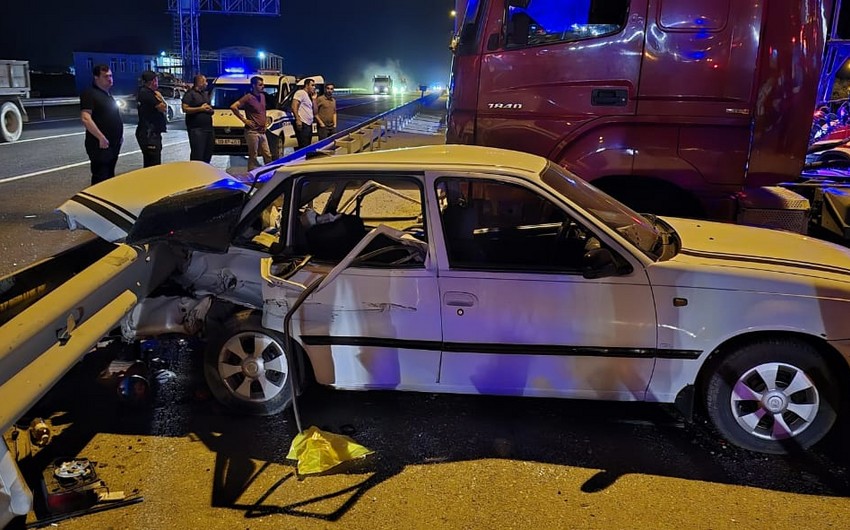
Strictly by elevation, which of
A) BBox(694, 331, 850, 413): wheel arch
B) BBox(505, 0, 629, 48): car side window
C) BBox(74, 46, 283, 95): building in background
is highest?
BBox(74, 46, 283, 95): building in background

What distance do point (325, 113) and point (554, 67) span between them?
402 inches

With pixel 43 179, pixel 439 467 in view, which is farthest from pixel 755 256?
pixel 43 179

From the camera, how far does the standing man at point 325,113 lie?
14.8m

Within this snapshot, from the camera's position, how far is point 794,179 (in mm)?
5332

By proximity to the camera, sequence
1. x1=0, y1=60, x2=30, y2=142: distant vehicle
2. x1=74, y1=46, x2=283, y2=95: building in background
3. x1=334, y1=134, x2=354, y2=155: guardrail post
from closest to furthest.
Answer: x1=334, y1=134, x2=354, y2=155: guardrail post → x1=0, y1=60, x2=30, y2=142: distant vehicle → x1=74, y1=46, x2=283, y2=95: building in background

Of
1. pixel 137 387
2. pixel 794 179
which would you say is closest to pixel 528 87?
pixel 794 179

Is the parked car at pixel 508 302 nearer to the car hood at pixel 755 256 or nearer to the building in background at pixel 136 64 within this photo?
the car hood at pixel 755 256

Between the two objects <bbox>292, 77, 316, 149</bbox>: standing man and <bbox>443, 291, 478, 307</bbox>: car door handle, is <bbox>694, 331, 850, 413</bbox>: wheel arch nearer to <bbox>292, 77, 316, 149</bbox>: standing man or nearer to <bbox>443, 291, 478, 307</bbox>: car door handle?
<bbox>443, 291, 478, 307</bbox>: car door handle

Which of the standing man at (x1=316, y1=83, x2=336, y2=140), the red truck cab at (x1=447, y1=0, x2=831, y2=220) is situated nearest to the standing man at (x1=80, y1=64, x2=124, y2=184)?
the red truck cab at (x1=447, y1=0, x2=831, y2=220)

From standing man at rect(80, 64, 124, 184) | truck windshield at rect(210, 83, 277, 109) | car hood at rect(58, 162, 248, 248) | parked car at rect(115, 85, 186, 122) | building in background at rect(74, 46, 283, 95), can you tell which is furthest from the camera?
building in background at rect(74, 46, 283, 95)

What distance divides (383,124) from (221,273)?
49.3 ft

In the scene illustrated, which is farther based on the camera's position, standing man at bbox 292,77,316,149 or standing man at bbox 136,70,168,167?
standing man at bbox 292,77,316,149

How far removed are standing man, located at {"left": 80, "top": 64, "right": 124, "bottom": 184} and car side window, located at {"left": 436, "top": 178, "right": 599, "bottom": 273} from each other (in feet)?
17.8

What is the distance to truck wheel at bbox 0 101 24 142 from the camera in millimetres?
15875
